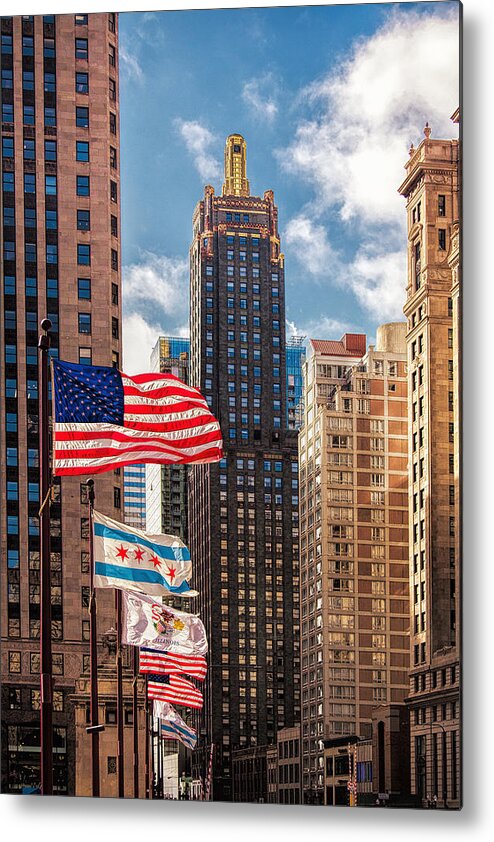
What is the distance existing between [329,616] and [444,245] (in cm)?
567

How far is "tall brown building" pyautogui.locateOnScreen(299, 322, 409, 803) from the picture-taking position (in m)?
18.2

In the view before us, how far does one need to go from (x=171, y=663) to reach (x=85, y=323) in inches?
152

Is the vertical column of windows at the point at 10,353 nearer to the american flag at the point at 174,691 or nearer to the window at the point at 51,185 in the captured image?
the window at the point at 51,185

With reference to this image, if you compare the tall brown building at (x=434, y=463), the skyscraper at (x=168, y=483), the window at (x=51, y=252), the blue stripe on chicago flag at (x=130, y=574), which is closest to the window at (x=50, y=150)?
the window at (x=51, y=252)

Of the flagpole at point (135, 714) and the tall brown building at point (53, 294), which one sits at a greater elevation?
the tall brown building at point (53, 294)

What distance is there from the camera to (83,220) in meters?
19.3

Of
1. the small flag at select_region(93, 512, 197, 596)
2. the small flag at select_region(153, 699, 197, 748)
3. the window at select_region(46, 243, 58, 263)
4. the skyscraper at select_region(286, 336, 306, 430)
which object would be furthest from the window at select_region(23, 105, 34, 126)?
the small flag at select_region(153, 699, 197, 748)

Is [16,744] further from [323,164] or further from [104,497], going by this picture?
[323,164]

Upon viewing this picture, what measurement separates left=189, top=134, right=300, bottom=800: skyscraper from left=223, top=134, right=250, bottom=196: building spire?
11 mm

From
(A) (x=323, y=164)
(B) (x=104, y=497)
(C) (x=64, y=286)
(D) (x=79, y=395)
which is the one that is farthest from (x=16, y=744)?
(A) (x=323, y=164)

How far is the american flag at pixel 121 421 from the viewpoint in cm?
1511

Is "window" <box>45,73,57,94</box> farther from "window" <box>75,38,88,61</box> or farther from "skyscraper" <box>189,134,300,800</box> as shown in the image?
"skyscraper" <box>189,134,300,800</box>

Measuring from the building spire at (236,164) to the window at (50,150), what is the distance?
7.30 feet

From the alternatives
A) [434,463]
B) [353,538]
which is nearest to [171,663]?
[353,538]
